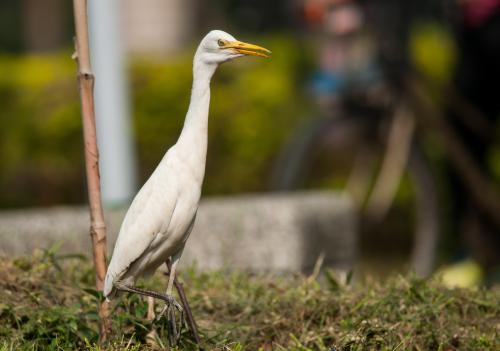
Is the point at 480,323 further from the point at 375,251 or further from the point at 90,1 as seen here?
the point at 375,251

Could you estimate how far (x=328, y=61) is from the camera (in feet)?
21.8

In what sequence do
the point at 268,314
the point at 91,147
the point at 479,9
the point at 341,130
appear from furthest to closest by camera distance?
1. the point at 341,130
2. the point at 479,9
3. the point at 268,314
4. the point at 91,147

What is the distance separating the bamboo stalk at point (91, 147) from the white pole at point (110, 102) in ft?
9.51

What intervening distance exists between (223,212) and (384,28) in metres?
1.90

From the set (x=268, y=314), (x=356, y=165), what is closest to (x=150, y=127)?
(x=356, y=165)

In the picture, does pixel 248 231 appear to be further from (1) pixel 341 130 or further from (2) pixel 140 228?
(2) pixel 140 228

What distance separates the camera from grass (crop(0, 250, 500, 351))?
120 inches

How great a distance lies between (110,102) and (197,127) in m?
3.29

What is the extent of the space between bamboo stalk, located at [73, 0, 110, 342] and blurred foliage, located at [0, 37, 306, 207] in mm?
5836

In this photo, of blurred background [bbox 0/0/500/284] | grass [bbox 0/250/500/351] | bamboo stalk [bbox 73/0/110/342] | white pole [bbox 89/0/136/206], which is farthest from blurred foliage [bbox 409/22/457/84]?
bamboo stalk [bbox 73/0/110/342]

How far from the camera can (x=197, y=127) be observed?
2912 mm

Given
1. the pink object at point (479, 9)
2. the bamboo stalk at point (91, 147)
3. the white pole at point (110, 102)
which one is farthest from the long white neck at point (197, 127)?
the pink object at point (479, 9)

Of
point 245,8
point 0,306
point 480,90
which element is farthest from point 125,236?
point 245,8

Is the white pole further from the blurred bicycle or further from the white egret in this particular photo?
the white egret
